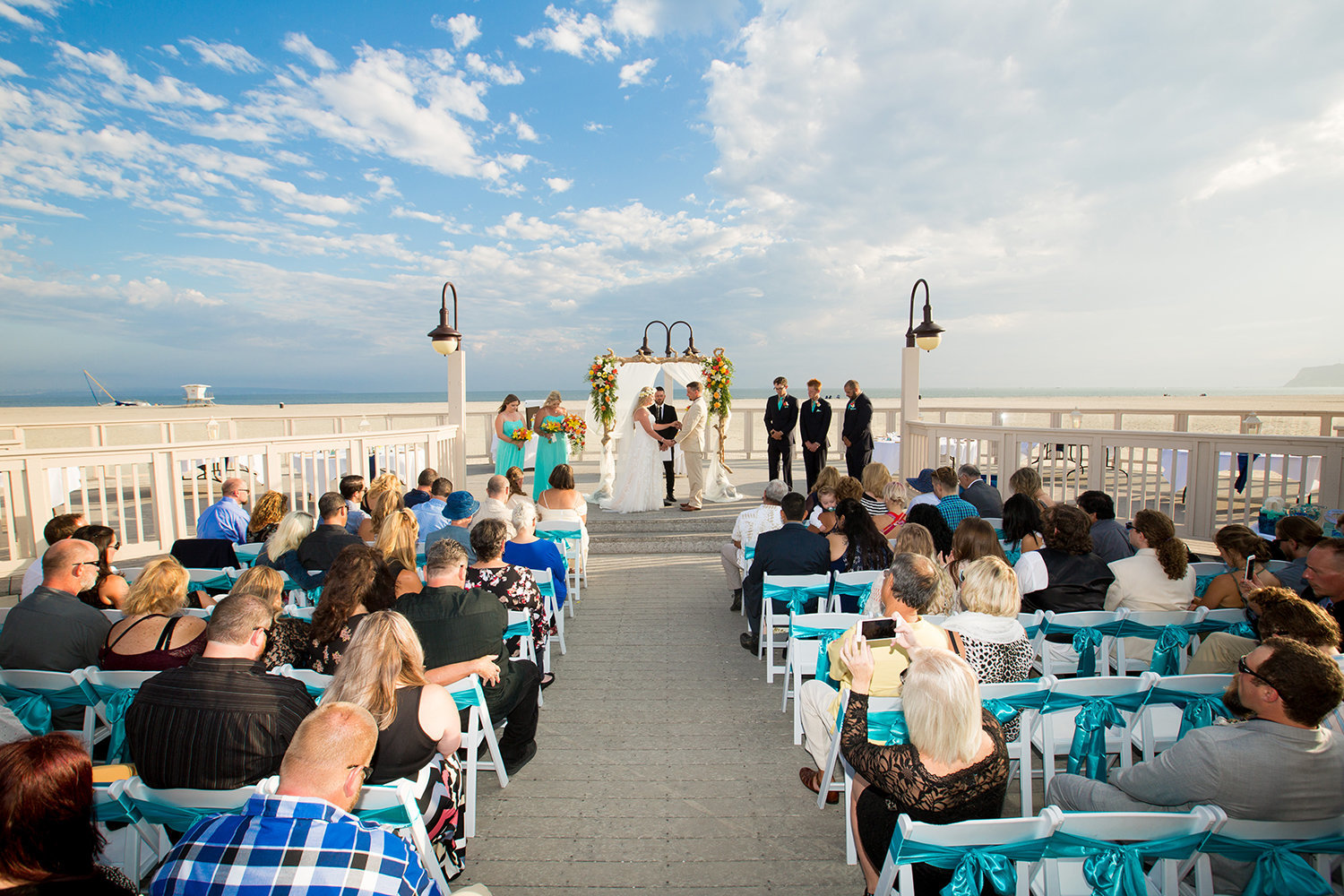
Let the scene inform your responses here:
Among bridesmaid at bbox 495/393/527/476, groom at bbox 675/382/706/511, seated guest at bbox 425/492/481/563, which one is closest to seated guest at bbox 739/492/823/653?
seated guest at bbox 425/492/481/563

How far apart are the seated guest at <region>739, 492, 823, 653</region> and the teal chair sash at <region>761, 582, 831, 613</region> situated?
27 cm

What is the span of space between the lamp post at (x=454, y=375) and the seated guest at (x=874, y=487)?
19.9 ft

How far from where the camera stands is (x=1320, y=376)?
117 meters

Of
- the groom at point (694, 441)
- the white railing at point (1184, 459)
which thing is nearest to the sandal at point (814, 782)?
the white railing at point (1184, 459)

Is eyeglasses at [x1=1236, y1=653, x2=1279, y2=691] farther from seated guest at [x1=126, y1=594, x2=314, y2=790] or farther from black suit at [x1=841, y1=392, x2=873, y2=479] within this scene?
black suit at [x1=841, y1=392, x2=873, y2=479]

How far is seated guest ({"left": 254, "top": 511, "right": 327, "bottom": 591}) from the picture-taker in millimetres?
4289

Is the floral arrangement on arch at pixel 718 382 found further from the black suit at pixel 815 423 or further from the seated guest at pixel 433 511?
the seated guest at pixel 433 511

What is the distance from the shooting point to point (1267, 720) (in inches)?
76.9

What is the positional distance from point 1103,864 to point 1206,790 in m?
0.57

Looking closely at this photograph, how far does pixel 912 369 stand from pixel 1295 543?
18.6ft

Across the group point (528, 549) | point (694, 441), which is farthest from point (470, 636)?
point (694, 441)

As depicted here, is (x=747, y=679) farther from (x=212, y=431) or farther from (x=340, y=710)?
(x=212, y=431)

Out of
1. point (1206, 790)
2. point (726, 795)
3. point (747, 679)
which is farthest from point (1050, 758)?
point (747, 679)

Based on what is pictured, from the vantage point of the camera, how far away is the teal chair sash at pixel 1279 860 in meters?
1.71
